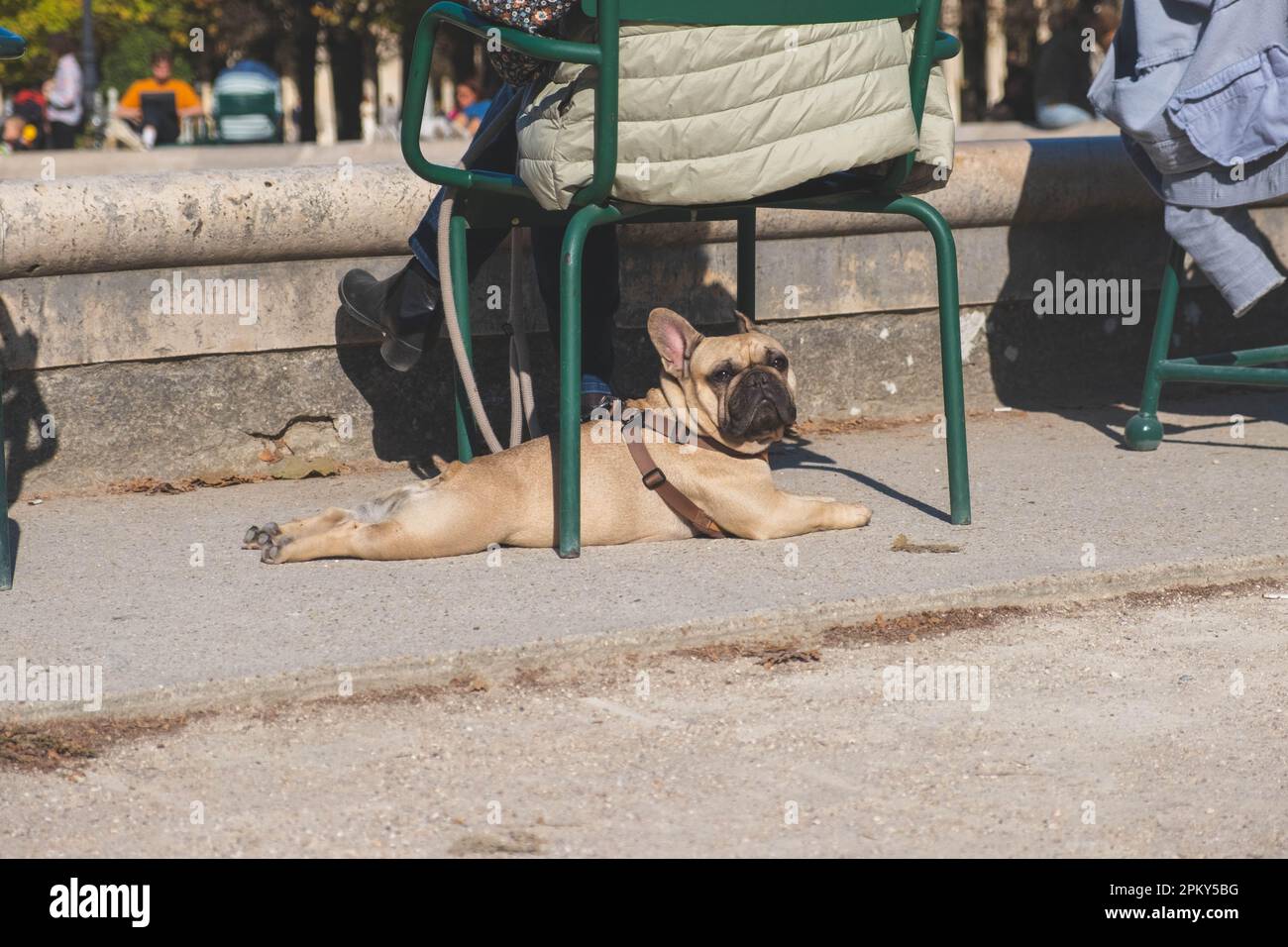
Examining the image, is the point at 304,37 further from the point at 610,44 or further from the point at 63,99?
the point at 610,44

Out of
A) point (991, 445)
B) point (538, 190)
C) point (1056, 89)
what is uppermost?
point (1056, 89)

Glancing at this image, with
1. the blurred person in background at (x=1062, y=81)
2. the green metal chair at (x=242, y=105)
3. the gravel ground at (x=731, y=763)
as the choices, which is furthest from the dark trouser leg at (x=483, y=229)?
the green metal chair at (x=242, y=105)

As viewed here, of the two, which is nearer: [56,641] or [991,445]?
[56,641]

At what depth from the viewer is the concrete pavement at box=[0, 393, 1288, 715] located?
392 centimetres

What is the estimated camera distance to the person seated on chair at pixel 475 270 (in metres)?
5.29

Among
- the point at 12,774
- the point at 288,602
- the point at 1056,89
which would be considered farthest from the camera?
the point at 1056,89

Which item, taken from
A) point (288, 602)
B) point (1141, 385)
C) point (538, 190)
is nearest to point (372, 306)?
point (538, 190)

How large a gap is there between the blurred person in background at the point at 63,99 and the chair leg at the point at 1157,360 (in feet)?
60.6

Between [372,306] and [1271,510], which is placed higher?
[372,306]

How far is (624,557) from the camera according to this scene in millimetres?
4734

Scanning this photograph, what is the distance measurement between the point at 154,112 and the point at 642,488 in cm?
1759

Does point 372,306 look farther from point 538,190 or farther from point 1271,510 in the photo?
point 1271,510

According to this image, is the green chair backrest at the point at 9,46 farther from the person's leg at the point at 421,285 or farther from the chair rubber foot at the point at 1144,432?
the chair rubber foot at the point at 1144,432

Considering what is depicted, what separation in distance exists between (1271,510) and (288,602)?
9.90ft
